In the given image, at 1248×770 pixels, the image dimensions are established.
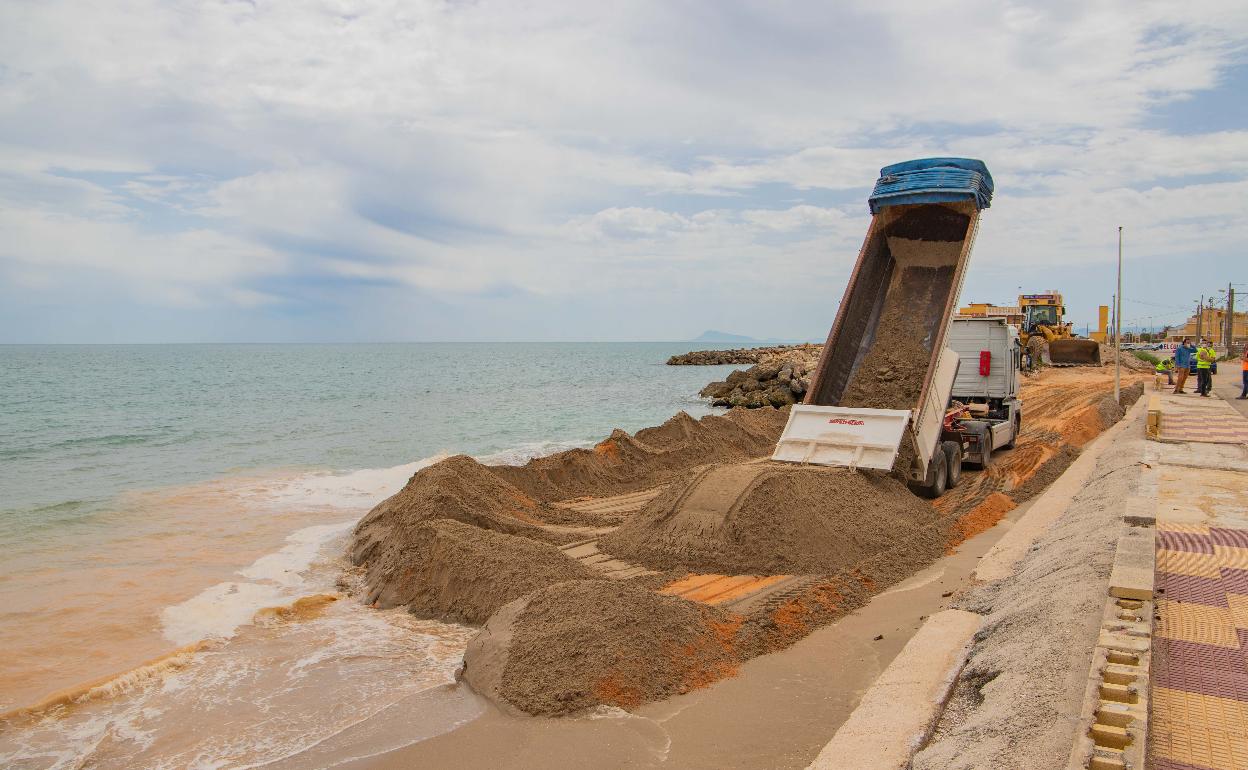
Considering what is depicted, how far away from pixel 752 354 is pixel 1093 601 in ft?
271

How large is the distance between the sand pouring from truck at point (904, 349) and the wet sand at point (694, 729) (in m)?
4.96

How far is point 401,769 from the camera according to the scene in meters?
5.03

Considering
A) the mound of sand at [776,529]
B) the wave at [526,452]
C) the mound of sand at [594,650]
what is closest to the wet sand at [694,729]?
the mound of sand at [594,650]

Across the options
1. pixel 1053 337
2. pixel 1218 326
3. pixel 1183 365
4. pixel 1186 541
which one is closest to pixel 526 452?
pixel 1186 541

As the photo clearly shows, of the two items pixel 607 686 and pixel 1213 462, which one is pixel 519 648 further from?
pixel 1213 462

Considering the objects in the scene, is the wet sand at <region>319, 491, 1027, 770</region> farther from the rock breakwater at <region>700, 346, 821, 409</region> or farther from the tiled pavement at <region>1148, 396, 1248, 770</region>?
the rock breakwater at <region>700, 346, 821, 409</region>

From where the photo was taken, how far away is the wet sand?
4.94 metres

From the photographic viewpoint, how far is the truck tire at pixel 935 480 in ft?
39.0

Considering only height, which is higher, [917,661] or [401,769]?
[917,661]

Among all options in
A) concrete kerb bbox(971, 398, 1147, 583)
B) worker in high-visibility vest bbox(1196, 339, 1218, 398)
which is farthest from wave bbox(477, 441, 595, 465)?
worker in high-visibility vest bbox(1196, 339, 1218, 398)

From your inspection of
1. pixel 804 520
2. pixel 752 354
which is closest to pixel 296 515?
pixel 804 520

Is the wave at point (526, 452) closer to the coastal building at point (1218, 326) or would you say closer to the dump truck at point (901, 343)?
the dump truck at point (901, 343)

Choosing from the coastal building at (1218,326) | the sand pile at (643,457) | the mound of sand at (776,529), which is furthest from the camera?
the coastal building at (1218,326)

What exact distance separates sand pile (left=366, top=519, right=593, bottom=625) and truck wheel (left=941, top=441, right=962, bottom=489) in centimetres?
701
